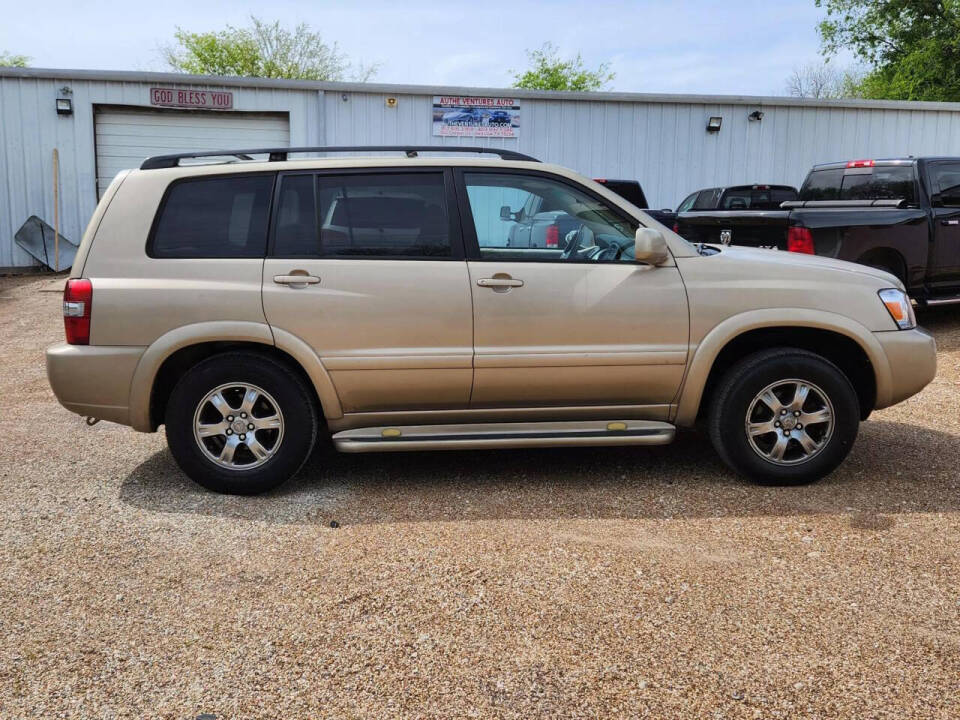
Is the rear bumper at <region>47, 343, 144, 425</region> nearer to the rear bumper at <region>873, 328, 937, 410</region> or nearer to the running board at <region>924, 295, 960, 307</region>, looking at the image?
the rear bumper at <region>873, 328, 937, 410</region>

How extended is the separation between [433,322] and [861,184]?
7.47 meters

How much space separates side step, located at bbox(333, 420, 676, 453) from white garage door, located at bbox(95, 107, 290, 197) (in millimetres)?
12579

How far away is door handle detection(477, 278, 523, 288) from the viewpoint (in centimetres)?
452

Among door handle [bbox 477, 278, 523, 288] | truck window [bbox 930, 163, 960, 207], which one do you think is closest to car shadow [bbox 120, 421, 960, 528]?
door handle [bbox 477, 278, 523, 288]

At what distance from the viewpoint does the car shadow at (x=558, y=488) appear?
439cm

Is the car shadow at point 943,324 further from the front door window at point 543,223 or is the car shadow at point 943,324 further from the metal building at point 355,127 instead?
the metal building at point 355,127

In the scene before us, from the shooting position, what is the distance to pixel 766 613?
10.6ft

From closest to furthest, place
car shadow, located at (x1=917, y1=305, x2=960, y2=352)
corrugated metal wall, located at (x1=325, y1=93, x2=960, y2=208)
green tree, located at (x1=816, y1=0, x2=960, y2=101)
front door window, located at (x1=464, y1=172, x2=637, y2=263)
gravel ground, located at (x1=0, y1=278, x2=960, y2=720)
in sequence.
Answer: gravel ground, located at (x1=0, y1=278, x2=960, y2=720)
front door window, located at (x1=464, y1=172, x2=637, y2=263)
car shadow, located at (x1=917, y1=305, x2=960, y2=352)
corrugated metal wall, located at (x1=325, y1=93, x2=960, y2=208)
green tree, located at (x1=816, y1=0, x2=960, y2=101)

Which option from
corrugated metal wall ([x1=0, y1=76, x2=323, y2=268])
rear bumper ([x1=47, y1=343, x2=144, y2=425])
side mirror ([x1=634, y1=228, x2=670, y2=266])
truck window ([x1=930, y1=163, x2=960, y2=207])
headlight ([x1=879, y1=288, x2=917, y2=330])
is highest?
corrugated metal wall ([x1=0, y1=76, x2=323, y2=268])

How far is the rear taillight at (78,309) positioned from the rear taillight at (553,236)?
2.36m

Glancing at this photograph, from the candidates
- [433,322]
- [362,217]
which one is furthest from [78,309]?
[433,322]

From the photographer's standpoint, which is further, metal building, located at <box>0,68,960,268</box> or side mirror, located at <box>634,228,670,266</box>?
metal building, located at <box>0,68,960,268</box>

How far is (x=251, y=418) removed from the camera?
14.9 ft

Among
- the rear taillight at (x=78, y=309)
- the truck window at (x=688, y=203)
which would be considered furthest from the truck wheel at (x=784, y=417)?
the truck window at (x=688, y=203)
